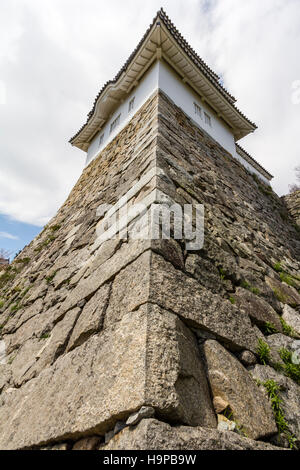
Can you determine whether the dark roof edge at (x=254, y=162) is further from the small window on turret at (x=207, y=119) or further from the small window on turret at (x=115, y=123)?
the small window on turret at (x=115, y=123)

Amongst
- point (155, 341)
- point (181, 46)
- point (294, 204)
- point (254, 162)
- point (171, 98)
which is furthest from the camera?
point (254, 162)

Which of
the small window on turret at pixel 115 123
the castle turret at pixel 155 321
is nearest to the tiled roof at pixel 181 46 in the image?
the small window on turret at pixel 115 123

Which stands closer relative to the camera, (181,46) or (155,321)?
(155,321)

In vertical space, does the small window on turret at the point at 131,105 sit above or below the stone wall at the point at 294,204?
above

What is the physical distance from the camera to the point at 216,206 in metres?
3.49

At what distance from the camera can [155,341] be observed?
1.28 m

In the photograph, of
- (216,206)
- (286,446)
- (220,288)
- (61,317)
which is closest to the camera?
(286,446)

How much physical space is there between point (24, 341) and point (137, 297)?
5.89 ft

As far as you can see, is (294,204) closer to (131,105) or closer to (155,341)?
(131,105)

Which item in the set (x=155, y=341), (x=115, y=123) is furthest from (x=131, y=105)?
(x=155, y=341)

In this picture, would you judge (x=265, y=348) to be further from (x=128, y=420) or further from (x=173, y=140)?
(x=173, y=140)

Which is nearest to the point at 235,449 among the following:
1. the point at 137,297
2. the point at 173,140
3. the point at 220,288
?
the point at 137,297

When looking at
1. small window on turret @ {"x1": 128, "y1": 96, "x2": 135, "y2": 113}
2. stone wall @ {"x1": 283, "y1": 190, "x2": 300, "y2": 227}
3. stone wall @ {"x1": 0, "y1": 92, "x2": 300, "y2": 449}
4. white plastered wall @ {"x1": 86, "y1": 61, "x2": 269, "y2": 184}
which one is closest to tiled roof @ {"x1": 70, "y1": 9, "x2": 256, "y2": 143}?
white plastered wall @ {"x1": 86, "y1": 61, "x2": 269, "y2": 184}

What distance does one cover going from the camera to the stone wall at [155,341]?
3.79 feet
